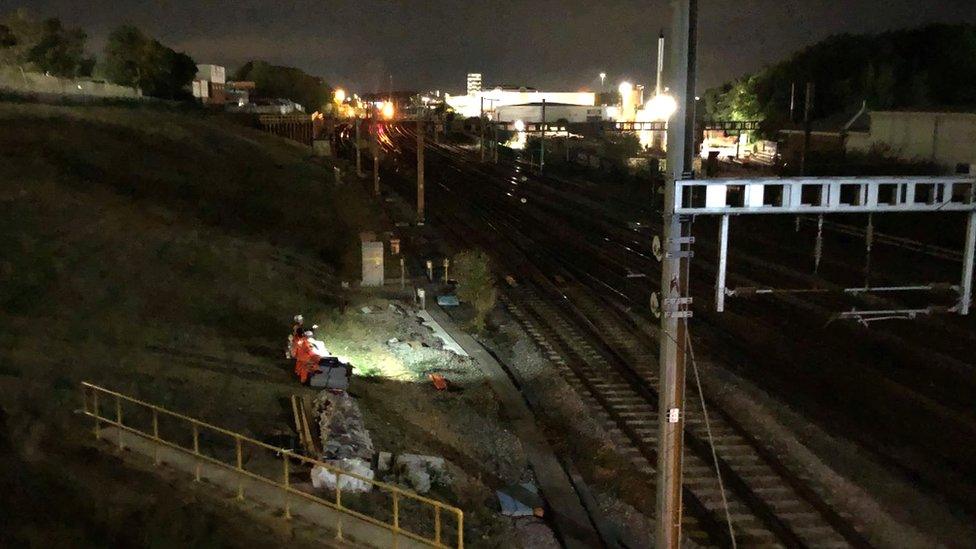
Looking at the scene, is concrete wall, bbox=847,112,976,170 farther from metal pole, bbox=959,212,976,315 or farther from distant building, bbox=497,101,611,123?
distant building, bbox=497,101,611,123

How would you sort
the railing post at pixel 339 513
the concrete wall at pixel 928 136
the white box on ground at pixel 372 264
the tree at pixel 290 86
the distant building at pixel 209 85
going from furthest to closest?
the tree at pixel 290 86 → the distant building at pixel 209 85 → the concrete wall at pixel 928 136 → the white box on ground at pixel 372 264 → the railing post at pixel 339 513

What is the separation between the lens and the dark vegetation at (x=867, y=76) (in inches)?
2825

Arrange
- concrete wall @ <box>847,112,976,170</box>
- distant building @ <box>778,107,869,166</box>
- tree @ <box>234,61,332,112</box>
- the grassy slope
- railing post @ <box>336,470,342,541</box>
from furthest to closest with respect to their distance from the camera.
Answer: tree @ <box>234,61,332,112</box> → distant building @ <box>778,107,869,166</box> → concrete wall @ <box>847,112,976,170</box> → the grassy slope → railing post @ <box>336,470,342,541</box>

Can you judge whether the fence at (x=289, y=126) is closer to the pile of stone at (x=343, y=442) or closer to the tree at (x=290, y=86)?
the tree at (x=290, y=86)

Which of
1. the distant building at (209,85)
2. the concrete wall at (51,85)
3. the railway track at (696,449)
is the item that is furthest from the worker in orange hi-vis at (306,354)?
the distant building at (209,85)

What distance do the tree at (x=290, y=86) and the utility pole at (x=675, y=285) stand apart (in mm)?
121438

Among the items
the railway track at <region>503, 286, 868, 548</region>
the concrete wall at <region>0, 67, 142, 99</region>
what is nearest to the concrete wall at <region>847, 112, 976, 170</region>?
the railway track at <region>503, 286, 868, 548</region>

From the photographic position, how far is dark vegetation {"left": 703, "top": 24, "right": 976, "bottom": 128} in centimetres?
7175

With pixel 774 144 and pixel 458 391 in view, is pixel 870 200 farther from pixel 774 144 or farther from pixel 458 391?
pixel 774 144

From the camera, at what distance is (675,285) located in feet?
27.1

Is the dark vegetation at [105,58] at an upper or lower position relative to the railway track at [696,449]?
upper

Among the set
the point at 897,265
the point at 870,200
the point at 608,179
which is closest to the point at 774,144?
the point at 608,179

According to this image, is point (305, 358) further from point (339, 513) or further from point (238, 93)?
point (238, 93)

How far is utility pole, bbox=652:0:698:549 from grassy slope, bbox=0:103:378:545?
4.83 meters
